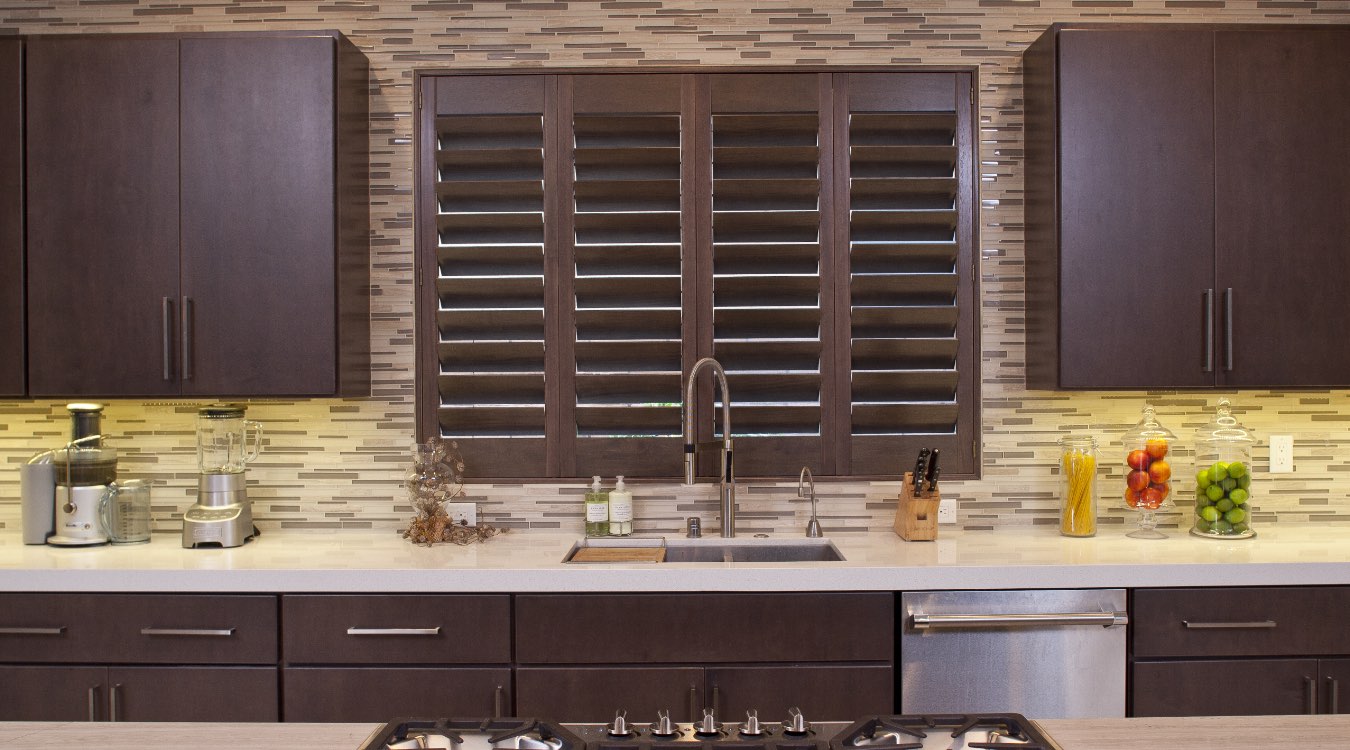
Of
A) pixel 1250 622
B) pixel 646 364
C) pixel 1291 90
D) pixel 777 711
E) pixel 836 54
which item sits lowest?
pixel 777 711

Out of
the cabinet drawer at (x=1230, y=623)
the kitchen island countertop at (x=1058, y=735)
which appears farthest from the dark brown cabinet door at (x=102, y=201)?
the cabinet drawer at (x=1230, y=623)

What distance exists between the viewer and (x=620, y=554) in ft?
8.32

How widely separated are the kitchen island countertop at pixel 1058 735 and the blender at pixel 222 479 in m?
1.36

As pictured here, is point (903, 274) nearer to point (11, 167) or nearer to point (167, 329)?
point (167, 329)

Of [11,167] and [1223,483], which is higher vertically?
[11,167]

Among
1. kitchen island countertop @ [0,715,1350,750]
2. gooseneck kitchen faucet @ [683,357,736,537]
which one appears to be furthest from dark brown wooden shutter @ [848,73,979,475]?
kitchen island countertop @ [0,715,1350,750]

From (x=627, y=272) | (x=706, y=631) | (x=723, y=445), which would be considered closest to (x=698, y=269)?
(x=627, y=272)

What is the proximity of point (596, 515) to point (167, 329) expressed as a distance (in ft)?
4.37

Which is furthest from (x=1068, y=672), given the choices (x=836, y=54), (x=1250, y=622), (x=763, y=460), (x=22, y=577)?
(x=22, y=577)

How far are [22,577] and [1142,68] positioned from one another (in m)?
3.30

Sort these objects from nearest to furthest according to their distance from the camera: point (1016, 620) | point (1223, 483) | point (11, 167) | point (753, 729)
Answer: point (753, 729), point (1016, 620), point (11, 167), point (1223, 483)

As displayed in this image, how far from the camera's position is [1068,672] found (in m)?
2.19

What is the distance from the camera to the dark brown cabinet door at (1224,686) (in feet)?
7.23

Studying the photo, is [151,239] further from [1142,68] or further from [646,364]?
[1142,68]
